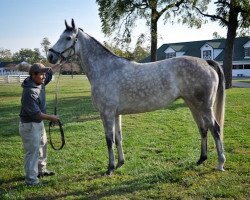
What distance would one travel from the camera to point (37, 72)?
5.43 metres

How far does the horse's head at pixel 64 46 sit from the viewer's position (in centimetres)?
593

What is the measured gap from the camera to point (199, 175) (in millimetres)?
5836

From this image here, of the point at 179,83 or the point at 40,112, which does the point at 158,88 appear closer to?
the point at 179,83

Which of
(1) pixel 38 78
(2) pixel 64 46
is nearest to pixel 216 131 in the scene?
(2) pixel 64 46

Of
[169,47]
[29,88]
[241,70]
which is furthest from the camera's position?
[169,47]

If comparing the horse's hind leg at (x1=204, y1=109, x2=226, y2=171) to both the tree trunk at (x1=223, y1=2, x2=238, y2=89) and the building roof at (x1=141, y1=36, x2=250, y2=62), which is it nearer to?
the tree trunk at (x1=223, y1=2, x2=238, y2=89)

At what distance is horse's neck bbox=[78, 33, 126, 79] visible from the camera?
618 centimetres

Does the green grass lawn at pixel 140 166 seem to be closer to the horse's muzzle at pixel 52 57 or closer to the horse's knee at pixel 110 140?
the horse's knee at pixel 110 140

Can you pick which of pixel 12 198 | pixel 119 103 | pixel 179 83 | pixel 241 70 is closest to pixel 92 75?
pixel 119 103

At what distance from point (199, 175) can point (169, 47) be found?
56458 millimetres

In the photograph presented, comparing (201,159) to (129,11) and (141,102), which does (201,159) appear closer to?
(141,102)

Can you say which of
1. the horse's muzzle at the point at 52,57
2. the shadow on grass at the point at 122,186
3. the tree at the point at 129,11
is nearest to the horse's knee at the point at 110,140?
the shadow on grass at the point at 122,186

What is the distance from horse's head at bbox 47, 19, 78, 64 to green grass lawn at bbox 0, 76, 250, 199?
225cm

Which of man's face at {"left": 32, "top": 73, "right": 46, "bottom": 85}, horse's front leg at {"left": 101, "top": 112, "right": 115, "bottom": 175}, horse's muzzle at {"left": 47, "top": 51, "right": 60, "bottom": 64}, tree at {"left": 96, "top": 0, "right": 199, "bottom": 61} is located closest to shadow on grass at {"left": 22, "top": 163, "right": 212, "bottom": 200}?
horse's front leg at {"left": 101, "top": 112, "right": 115, "bottom": 175}
